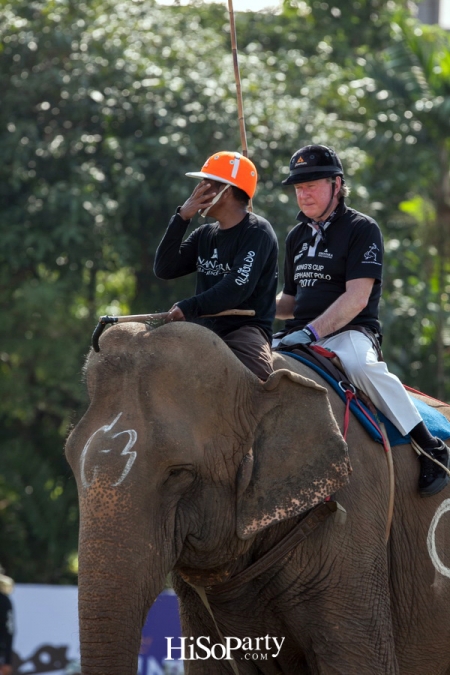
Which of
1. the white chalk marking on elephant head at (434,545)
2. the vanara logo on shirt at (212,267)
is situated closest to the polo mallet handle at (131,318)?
the vanara logo on shirt at (212,267)

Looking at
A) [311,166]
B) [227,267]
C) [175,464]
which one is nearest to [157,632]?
[311,166]

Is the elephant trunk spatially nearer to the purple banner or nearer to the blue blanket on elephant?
the blue blanket on elephant

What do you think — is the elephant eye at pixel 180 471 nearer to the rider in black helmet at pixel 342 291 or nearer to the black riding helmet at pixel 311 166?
the rider in black helmet at pixel 342 291

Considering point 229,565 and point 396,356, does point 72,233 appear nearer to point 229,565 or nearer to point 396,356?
point 396,356

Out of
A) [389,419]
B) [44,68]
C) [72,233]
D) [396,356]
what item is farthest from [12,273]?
[389,419]

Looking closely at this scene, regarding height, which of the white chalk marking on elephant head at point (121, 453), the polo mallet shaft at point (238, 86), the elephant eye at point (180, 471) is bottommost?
the elephant eye at point (180, 471)

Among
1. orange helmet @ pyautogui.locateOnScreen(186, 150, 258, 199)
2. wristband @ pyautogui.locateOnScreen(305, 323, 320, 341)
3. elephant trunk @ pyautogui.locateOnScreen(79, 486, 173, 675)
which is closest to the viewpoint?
elephant trunk @ pyautogui.locateOnScreen(79, 486, 173, 675)

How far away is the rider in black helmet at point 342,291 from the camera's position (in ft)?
19.2

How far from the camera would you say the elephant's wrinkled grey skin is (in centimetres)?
465

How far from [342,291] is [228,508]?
1.65m

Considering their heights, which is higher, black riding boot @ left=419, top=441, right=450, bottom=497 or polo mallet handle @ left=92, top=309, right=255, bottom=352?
polo mallet handle @ left=92, top=309, right=255, bottom=352

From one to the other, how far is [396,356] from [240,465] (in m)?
10.8

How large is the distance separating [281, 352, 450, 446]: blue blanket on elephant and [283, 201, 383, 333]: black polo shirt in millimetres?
498

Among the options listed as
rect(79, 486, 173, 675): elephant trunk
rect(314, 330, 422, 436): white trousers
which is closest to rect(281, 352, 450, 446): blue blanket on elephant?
rect(314, 330, 422, 436): white trousers
